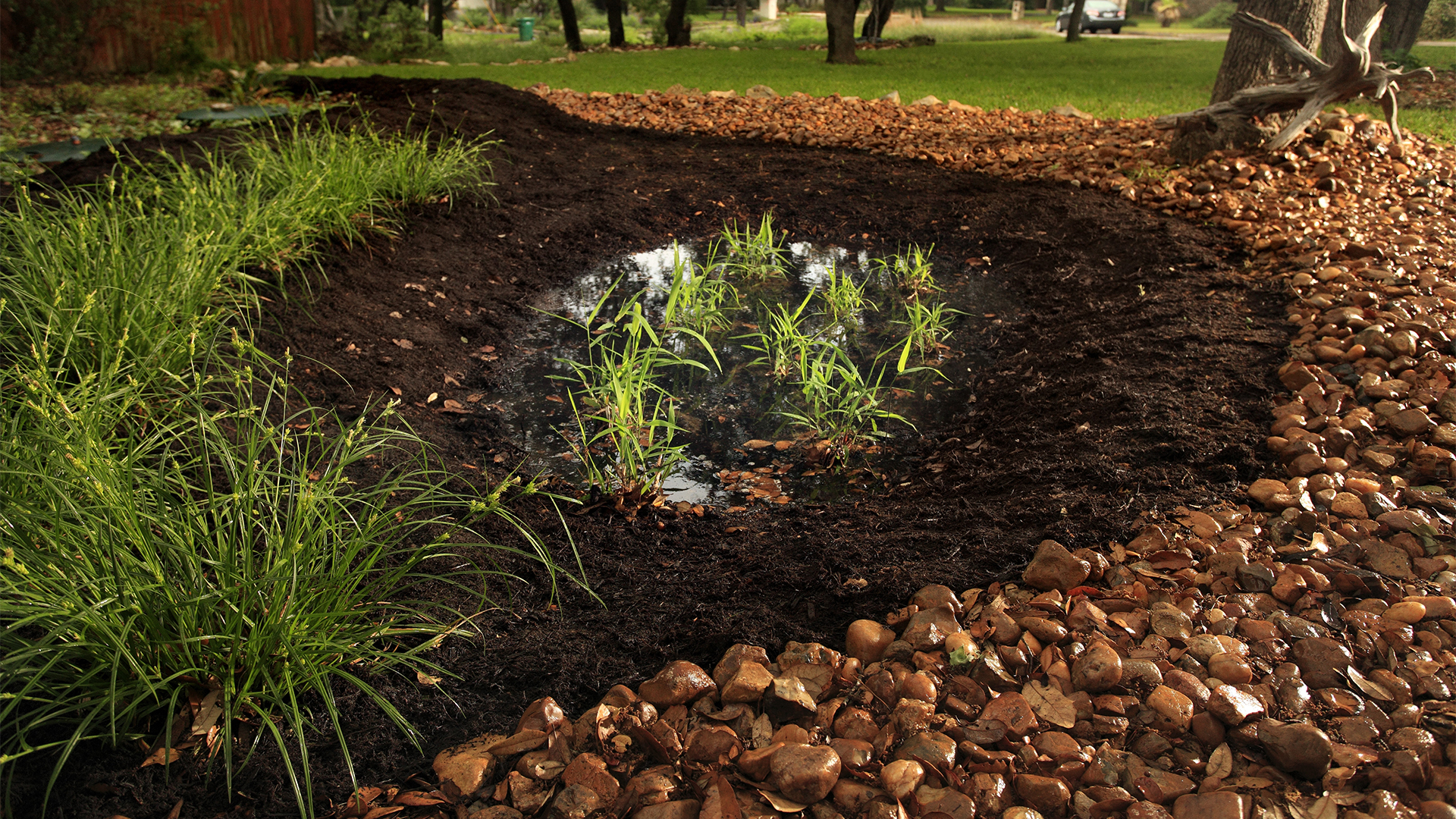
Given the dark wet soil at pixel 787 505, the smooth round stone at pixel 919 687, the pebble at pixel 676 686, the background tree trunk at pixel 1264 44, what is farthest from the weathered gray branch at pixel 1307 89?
the pebble at pixel 676 686

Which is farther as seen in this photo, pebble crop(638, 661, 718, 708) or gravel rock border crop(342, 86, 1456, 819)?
pebble crop(638, 661, 718, 708)

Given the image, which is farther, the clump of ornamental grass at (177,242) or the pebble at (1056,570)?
the clump of ornamental grass at (177,242)

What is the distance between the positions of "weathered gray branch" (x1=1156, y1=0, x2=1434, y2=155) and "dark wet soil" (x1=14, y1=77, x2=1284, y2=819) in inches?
38.7

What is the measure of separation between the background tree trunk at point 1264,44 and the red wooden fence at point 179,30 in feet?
36.9

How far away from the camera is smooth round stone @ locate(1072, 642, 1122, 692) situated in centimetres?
141

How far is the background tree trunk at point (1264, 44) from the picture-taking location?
4.59 metres

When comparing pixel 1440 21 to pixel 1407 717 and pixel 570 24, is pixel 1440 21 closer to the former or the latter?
pixel 1407 717

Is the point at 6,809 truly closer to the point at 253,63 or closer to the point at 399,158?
the point at 399,158

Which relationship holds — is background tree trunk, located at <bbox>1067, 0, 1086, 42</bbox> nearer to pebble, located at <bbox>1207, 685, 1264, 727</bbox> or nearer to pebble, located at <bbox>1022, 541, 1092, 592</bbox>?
pebble, located at <bbox>1022, 541, 1092, 592</bbox>

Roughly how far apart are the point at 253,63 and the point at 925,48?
10.3m

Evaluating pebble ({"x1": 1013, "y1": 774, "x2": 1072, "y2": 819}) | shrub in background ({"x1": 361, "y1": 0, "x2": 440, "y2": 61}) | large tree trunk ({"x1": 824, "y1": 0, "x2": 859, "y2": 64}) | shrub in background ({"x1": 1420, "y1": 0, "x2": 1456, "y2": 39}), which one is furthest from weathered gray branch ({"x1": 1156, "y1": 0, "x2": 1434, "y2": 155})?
shrub in background ({"x1": 361, "y1": 0, "x2": 440, "y2": 61})

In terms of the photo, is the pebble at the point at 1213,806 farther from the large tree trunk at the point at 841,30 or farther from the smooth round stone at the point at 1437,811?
the large tree trunk at the point at 841,30

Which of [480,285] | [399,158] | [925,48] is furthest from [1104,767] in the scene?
[925,48]

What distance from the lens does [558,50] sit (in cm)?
1459
